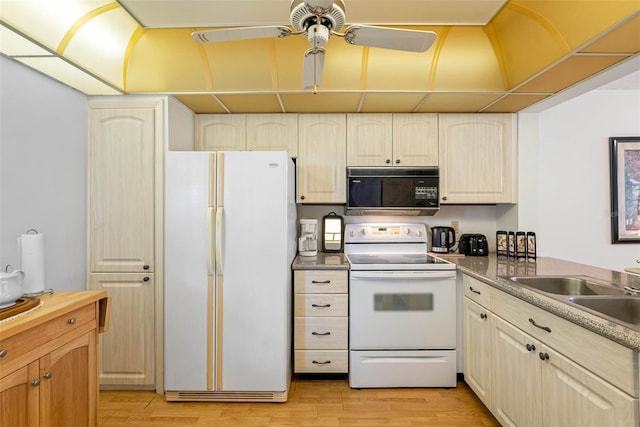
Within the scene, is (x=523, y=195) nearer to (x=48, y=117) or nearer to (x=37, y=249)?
(x=37, y=249)

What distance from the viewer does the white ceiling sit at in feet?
5.75

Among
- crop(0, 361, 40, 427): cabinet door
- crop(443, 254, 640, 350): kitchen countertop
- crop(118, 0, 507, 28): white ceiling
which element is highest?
crop(118, 0, 507, 28): white ceiling

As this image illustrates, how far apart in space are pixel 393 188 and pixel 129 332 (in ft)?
7.75

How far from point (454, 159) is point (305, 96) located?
4.64ft

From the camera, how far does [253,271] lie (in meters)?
2.11

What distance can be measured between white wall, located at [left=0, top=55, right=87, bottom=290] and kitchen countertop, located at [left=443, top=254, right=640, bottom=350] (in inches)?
110

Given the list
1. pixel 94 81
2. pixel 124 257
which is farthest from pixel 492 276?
pixel 94 81

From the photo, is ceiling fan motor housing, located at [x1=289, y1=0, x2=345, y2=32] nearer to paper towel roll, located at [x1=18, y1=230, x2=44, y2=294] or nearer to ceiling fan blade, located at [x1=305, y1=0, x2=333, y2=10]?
ceiling fan blade, located at [x1=305, y1=0, x2=333, y2=10]

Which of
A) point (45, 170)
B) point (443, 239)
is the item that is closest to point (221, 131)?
point (45, 170)

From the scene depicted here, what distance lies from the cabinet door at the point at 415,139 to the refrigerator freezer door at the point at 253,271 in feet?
3.87

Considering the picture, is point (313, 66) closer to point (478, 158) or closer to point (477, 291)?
point (477, 291)

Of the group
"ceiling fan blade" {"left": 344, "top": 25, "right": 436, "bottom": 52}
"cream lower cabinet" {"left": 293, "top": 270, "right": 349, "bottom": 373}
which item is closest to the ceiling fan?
"ceiling fan blade" {"left": 344, "top": 25, "right": 436, "bottom": 52}

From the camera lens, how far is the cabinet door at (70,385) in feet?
4.33

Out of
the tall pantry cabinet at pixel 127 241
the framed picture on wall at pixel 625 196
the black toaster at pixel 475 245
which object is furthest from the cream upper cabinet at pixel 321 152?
the framed picture on wall at pixel 625 196
